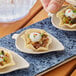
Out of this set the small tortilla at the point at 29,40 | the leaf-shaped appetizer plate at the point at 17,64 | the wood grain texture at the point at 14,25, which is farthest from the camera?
the wood grain texture at the point at 14,25

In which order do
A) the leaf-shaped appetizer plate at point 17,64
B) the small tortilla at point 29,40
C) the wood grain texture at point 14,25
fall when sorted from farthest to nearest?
1. the wood grain texture at point 14,25
2. the small tortilla at point 29,40
3. the leaf-shaped appetizer plate at point 17,64

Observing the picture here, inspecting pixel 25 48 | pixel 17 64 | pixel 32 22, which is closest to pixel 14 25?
pixel 32 22

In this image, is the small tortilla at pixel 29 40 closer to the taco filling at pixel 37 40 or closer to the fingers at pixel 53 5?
the taco filling at pixel 37 40

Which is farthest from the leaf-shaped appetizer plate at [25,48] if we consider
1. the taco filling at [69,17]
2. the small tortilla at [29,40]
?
the taco filling at [69,17]

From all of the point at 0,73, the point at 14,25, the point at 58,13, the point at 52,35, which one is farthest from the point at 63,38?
the point at 0,73

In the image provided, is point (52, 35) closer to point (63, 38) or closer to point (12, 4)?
point (63, 38)

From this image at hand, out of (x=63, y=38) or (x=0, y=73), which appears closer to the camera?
(x=0, y=73)

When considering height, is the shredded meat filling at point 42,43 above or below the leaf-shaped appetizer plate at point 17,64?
above
